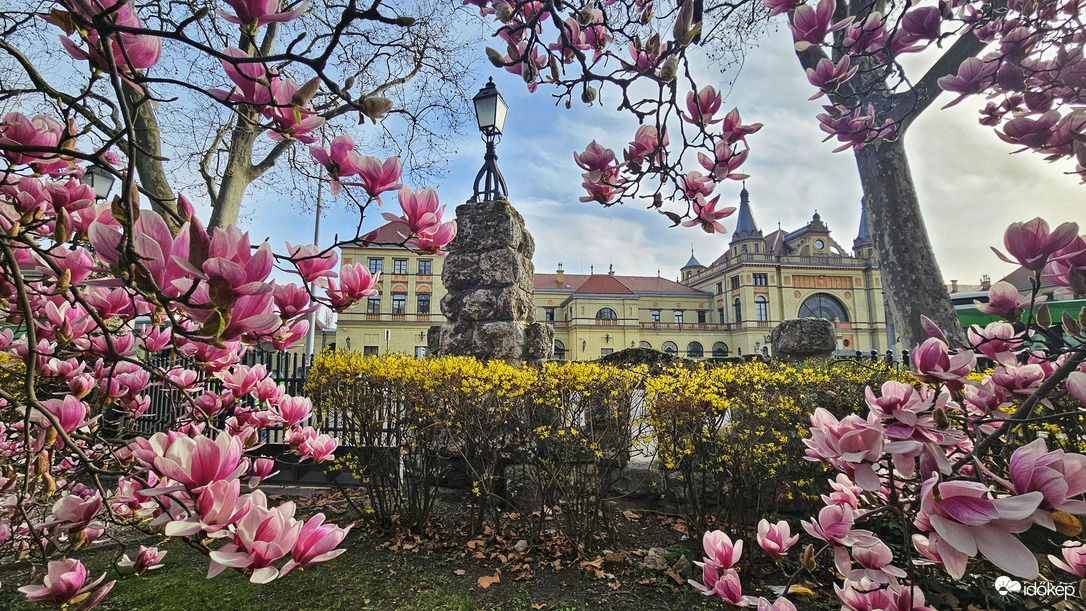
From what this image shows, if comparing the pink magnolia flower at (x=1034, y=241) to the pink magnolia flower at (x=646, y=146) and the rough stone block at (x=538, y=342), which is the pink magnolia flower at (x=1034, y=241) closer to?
the pink magnolia flower at (x=646, y=146)

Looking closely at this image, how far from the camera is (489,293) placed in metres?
4.45

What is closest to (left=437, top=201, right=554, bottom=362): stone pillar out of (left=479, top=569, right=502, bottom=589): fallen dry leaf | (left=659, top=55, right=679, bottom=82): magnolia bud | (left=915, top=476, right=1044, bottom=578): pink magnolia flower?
(left=479, top=569, right=502, bottom=589): fallen dry leaf

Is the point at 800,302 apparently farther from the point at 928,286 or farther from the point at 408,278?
the point at 928,286

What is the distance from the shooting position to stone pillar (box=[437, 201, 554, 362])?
172 inches

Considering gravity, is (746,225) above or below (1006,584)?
above

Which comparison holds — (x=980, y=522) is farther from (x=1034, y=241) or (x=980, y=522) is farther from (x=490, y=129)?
(x=490, y=129)

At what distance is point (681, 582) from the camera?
8.91 feet

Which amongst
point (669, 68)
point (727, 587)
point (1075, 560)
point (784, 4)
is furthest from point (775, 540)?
point (784, 4)

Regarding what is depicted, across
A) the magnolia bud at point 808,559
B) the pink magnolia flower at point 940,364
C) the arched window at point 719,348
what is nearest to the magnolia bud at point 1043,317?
the pink magnolia flower at point 940,364

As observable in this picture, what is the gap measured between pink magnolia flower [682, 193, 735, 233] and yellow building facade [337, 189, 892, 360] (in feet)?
112

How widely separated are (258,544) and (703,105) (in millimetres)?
1671

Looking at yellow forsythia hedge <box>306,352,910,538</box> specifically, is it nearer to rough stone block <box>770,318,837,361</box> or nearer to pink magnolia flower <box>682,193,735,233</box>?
pink magnolia flower <box>682,193,735,233</box>

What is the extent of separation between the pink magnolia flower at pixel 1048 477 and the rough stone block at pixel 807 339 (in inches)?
211

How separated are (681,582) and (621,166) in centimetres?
249
